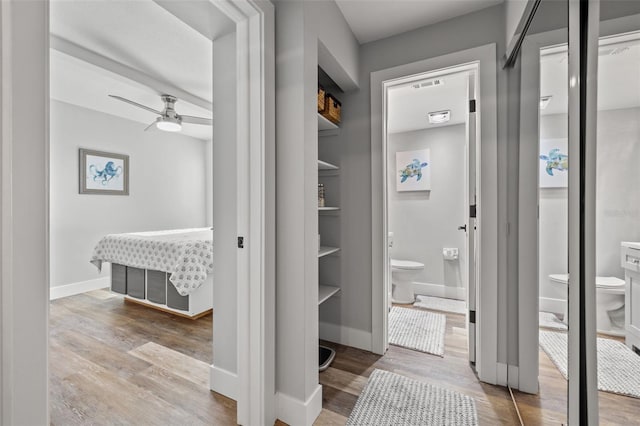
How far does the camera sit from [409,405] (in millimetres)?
1677

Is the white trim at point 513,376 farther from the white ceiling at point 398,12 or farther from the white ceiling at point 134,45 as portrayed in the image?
the white ceiling at point 134,45

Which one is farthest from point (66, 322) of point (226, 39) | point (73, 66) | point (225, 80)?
point (226, 39)

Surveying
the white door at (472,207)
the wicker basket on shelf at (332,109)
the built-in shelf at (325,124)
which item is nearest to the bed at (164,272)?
the built-in shelf at (325,124)

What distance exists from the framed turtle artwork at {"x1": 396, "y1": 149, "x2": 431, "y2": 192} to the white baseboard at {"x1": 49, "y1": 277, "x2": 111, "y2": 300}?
448 centimetres

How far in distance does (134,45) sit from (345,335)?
3073 millimetres

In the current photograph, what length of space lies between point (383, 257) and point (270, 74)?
5.08ft

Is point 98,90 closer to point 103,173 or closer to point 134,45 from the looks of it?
point 103,173

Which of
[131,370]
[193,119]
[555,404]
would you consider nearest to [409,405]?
[555,404]

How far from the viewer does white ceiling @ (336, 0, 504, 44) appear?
1.90 m

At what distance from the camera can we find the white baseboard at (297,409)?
149 centimetres

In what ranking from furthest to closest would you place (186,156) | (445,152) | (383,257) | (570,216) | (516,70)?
(186,156) < (445,152) < (383,257) < (516,70) < (570,216)

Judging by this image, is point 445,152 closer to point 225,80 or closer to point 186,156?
point 225,80

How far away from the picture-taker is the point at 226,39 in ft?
5.74

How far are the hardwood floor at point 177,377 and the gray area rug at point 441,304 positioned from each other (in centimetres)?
44
